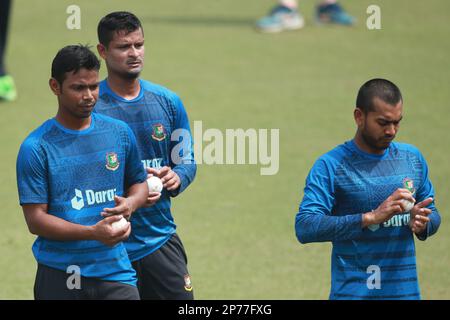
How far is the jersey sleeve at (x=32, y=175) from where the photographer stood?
5762mm

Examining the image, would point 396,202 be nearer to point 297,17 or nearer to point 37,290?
point 37,290

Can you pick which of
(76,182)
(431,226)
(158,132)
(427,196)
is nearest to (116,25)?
(158,132)

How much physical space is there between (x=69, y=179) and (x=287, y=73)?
10.4 metres

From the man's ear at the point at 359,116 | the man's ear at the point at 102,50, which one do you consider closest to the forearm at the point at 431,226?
the man's ear at the point at 359,116

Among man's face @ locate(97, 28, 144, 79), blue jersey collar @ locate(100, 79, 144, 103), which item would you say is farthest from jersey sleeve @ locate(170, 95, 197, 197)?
man's face @ locate(97, 28, 144, 79)

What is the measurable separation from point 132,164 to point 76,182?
17.5 inches

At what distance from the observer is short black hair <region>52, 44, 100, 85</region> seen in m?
5.87

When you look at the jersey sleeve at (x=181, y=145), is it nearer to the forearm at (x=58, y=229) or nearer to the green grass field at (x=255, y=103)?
the forearm at (x=58, y=229)

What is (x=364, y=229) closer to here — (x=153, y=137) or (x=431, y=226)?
(x=431, y=226)

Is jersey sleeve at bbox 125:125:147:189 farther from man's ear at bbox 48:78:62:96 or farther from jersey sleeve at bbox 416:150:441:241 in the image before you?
jersey sleeve at bbox 416:150:441:241

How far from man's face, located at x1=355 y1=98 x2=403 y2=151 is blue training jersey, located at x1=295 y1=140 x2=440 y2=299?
0.15 meters

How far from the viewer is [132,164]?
6.16 meters
